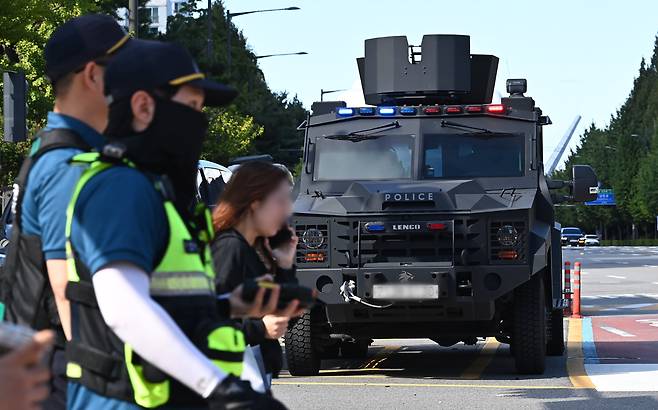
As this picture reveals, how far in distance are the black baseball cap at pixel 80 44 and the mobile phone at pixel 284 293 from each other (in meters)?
0.75

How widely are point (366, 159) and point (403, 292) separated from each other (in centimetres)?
169

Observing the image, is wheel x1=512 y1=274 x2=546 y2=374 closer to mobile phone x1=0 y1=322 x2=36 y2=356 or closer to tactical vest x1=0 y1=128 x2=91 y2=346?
tactical vest x1=0 y1=128 x2=91 y2=346

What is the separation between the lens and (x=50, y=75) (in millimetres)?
3932

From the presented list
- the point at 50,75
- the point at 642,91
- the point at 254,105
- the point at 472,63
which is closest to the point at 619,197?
the point at 642,91

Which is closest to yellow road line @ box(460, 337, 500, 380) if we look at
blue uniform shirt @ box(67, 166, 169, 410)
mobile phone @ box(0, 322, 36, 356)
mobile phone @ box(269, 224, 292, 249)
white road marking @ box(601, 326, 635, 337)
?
white road marking @ box(601, 326, 635, 337)

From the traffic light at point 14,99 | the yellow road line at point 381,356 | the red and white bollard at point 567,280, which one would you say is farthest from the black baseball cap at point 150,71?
the red and white bollard at point 567,280

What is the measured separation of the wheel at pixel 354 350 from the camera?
15484 millimetres

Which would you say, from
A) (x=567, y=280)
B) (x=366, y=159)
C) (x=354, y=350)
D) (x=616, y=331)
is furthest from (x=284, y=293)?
(x=567, y=280)

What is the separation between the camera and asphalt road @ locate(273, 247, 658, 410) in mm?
11188

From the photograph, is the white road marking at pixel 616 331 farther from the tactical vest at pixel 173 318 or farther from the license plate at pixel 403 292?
the tactical vest at pixel 173 318

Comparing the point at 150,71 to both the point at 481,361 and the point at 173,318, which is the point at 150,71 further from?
Result: the point at 481,361

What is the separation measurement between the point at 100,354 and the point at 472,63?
38.4ft

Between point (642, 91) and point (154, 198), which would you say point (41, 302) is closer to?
point (154, 198)

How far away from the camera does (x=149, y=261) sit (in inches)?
126
